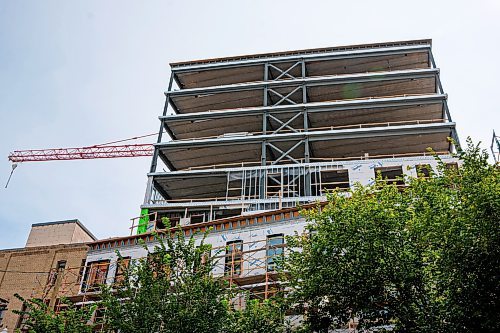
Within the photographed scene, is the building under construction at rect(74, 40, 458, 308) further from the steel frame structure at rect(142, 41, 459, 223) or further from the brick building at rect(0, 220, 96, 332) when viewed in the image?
the brick building at rect(0, 220, 96, 332)

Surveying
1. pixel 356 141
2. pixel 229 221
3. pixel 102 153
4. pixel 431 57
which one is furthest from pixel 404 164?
pixel 102 153

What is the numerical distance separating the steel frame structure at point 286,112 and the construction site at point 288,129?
10 cm

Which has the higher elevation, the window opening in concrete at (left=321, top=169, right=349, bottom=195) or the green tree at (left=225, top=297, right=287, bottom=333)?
the window opening in concrete at (left=321, top=169, right=349, bottom=195)

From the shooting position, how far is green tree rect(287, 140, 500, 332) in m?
14.7

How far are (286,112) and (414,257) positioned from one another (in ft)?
107

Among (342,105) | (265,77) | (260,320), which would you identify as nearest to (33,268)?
(265,77)

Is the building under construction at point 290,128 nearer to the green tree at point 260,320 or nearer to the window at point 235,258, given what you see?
the window at point 235,258

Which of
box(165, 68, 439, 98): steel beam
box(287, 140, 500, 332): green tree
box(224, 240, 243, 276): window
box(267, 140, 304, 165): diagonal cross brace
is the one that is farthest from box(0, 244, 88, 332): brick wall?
box(287, 140, 500, 332): green tree

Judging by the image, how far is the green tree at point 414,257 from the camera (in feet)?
48.2

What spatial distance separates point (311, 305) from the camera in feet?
59.4


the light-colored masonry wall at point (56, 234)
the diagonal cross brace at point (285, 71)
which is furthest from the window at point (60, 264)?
the diagonal cross brace at point (285, 71)

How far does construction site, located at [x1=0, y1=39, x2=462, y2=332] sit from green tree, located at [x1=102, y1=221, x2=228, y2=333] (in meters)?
18.5

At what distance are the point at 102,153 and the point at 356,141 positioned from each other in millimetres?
48526

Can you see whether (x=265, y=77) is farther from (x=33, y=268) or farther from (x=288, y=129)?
(x=33, y=268)
